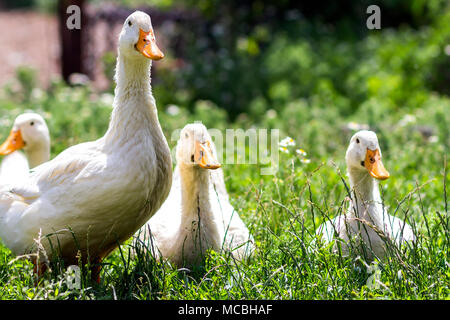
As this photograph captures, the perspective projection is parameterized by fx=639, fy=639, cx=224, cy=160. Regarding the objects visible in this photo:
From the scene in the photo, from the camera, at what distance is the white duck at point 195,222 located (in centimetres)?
353

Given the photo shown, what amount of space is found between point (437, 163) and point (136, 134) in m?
3.11

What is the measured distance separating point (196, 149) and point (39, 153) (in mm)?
1695

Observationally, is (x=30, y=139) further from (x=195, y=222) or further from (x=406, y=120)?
(x=406, y=120)

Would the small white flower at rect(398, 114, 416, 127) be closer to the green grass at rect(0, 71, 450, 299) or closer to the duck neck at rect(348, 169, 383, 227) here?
the green grass at rect(0, 71, 450, 299)

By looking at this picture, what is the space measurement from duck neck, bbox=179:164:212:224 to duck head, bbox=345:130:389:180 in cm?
85

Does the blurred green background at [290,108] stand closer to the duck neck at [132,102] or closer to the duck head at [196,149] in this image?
the duck head at [196,149]

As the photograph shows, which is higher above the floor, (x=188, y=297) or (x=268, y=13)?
(x=268, y=13)

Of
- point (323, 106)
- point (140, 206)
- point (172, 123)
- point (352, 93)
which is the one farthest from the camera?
point (352, 93)

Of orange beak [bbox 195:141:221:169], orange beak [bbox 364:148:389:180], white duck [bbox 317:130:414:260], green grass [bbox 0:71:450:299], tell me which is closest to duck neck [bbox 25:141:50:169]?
green grass [bbox 0:71:450:299]

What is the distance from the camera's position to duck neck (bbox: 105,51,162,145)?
3.27 meters

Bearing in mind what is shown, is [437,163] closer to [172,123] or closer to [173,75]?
[172,123]

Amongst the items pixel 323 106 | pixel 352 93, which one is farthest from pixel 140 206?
pixel 352 93

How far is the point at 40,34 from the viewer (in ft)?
49.3

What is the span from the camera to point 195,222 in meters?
3.62
